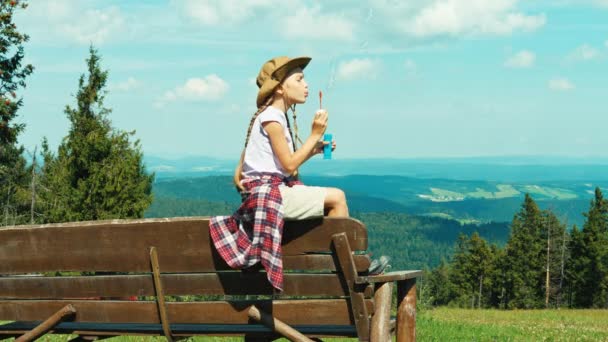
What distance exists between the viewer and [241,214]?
4949 millimetres

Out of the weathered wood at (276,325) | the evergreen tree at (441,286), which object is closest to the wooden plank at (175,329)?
the weathered wood at (276,325)

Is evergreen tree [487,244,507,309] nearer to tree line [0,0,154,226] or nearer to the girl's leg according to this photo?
tree line [0,0,154,226]

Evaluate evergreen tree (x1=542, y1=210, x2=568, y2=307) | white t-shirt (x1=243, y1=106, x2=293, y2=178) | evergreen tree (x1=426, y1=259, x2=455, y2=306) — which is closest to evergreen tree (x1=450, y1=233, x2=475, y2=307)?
evergreen tree (x1=426, y1=259, x2=455, y2=306)

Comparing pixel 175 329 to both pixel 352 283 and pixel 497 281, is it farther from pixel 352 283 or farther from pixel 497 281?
pixel 497 281

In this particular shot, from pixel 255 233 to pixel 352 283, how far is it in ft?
2.15

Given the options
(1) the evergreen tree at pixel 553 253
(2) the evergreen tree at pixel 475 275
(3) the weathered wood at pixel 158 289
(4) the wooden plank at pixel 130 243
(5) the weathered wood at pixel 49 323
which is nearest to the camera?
(4) the wooden plank at pixel 130 243

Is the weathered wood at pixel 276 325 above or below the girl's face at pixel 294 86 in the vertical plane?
below

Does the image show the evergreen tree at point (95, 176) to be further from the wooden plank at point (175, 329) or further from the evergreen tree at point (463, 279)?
the evergreen tree at point (463, 279)

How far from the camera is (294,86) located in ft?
17.7

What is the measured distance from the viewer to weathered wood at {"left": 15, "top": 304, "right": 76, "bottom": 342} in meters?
5.28

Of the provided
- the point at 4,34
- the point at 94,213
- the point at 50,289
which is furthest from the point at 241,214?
the point at 94,213

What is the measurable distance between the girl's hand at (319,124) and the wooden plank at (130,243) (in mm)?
637

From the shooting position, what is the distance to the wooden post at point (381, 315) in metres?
4.77

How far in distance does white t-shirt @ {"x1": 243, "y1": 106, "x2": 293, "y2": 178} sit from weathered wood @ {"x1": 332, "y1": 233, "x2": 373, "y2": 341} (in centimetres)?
84
